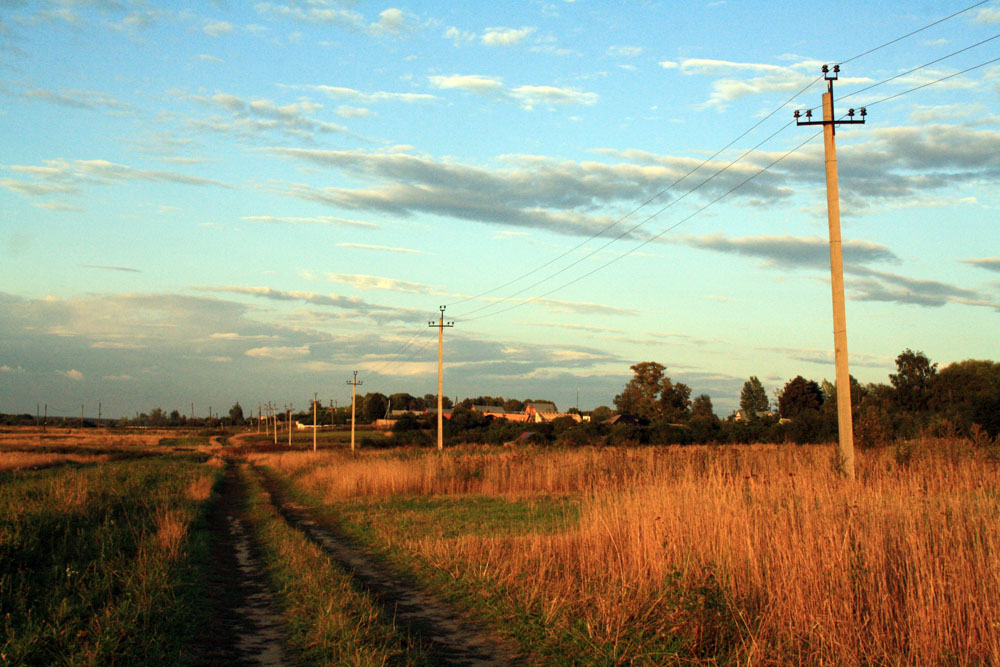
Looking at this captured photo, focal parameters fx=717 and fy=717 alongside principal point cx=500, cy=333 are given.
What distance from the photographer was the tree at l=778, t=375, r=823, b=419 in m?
83.8

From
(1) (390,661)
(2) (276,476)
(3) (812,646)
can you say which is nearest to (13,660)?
(1) (390,661)

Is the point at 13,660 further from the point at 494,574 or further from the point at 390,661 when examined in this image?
the point at 494,574

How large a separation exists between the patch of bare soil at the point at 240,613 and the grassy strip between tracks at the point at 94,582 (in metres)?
0.23

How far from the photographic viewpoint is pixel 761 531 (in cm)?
779

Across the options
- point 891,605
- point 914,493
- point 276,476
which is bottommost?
point 276,476

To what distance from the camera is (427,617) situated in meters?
8.04

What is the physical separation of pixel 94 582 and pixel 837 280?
1307 centimetres

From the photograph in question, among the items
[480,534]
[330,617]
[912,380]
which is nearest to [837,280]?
[480,534]

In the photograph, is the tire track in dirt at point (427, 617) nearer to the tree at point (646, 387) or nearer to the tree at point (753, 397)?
the tree at point (646, 387)

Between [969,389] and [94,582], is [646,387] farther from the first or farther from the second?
[94,582]

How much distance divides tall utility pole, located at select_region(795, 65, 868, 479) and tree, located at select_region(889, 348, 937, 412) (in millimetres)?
52197

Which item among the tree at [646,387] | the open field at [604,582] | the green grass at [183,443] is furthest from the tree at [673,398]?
the open field at [604,582]

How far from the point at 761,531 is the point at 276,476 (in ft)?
120

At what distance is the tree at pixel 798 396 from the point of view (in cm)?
8381
